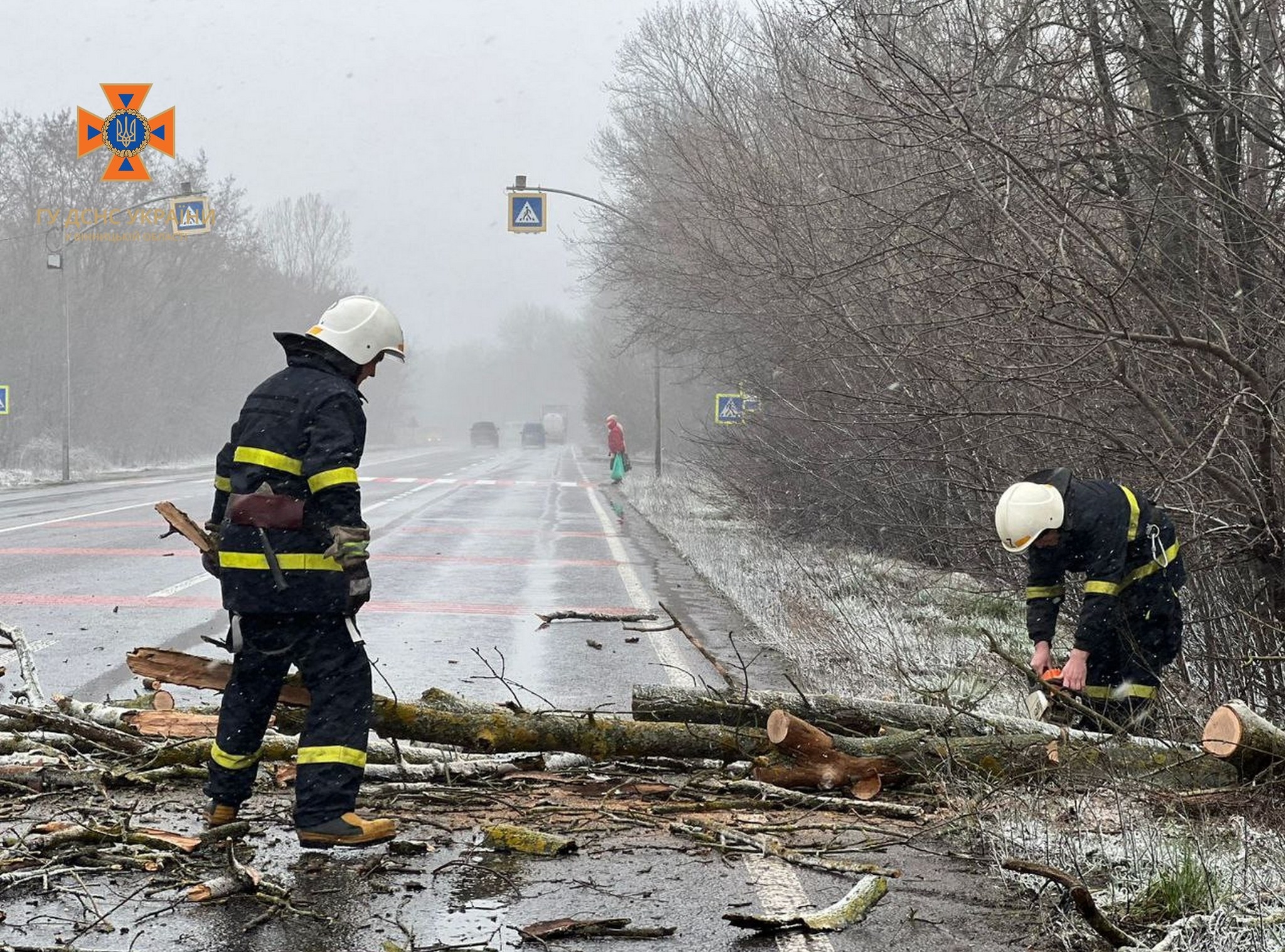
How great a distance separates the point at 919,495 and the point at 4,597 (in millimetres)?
8660

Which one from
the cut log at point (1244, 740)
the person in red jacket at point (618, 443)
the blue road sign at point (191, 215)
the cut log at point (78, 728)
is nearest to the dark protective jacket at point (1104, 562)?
the cut log at point (1244, 740)

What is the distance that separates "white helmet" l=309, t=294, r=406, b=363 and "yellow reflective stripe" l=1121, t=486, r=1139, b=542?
3421 millimetres

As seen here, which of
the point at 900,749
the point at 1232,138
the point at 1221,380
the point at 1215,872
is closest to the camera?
the point at 1215,872

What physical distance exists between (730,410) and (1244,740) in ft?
56.2

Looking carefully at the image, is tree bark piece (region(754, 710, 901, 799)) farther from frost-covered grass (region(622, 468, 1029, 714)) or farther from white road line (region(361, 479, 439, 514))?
white road line (region(361, 479, 439, 514))

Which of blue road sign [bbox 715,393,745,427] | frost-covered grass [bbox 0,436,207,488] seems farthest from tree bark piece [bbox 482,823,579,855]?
frost-covered grass [bbox 0,436,207,488]

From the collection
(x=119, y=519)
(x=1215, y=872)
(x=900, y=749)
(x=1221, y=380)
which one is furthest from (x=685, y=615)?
(x=119, y=519)

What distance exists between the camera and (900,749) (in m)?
5.67

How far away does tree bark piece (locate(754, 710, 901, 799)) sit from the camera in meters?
5.55

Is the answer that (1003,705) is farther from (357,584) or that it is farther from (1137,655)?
(357,584)

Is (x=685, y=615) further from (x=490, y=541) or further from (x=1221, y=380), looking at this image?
(x=490, y=541)

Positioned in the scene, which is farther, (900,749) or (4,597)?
(4,597)

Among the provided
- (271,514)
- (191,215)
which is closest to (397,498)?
(191,215)

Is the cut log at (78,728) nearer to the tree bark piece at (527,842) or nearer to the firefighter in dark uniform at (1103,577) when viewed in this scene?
the tree bark piece at (527,842)
